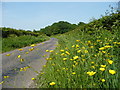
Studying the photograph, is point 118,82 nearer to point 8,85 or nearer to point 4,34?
point 8,85

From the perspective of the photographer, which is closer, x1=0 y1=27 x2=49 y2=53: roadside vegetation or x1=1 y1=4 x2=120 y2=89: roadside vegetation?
x1=1 y1=4 x2=120 y2=89: roadside vegetation

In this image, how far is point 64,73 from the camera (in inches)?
104

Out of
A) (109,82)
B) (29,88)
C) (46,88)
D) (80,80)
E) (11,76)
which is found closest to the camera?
(109,82)

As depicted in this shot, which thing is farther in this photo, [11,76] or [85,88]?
[11,76]

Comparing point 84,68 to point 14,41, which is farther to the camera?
point 14,41

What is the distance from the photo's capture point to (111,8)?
6.80 m

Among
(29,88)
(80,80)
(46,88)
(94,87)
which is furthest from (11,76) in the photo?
(94,87)

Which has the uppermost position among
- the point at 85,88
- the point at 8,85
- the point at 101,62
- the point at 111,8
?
the point at 111,8

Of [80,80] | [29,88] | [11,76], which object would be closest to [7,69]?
[11,76]

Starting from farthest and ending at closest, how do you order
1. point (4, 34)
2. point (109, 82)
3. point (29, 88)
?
point (4, 34) → point (29, 88) → point (109, 82)

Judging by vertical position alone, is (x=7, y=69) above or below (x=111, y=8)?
below

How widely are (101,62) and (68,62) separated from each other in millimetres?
736

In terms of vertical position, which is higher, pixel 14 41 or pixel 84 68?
pixel 14 41

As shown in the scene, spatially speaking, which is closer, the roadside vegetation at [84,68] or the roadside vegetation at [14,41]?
the roadside vegetation at [84,68]
